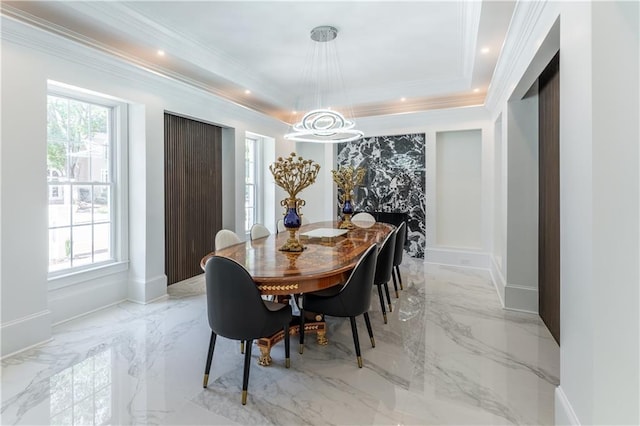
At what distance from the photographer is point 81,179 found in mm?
3311

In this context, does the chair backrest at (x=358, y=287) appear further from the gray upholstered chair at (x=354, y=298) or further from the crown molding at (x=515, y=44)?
the crown molding at (x=515, y=44)

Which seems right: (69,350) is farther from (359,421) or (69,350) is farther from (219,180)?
(219,180)

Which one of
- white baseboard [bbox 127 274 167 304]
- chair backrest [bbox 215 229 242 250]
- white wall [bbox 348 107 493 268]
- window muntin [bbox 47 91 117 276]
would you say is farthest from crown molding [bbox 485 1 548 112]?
white baseboard [bbox 127 274 167 304]

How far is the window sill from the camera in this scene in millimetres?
3040

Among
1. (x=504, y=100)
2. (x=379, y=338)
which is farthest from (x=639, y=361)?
(x=504, y=100)

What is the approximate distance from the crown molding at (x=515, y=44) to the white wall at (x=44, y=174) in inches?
140

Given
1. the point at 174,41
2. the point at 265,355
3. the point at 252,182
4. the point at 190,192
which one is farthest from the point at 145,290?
the point at 252,182

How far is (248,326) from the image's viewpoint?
1912 mm

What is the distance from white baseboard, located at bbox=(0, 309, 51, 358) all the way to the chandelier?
306 centimetres

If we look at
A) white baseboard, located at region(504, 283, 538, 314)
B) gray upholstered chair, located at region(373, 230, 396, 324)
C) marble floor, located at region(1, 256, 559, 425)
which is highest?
gray upholstered chair, located at region(373, 230, 396, 324)

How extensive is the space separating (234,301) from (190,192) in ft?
10.1

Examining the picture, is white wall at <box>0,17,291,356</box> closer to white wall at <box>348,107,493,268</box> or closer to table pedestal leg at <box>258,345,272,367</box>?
table pedestal leg at <box>258,345,272,367</box>

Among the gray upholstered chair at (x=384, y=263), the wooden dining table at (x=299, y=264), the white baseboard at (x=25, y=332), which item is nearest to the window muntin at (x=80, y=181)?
the white baseboard at (x=25, y=332)

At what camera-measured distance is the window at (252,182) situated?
5.90 meters
